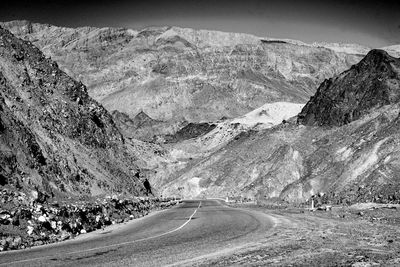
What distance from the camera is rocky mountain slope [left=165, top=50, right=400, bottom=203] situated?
60188 mm

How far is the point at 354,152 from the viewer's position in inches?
2857

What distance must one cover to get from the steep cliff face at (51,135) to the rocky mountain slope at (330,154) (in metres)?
25.3

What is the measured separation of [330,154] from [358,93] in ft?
107

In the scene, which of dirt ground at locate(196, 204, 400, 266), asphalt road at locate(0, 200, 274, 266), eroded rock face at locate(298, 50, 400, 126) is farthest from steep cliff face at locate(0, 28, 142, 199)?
eroded rock face at locate(298, 50, 400, 126)

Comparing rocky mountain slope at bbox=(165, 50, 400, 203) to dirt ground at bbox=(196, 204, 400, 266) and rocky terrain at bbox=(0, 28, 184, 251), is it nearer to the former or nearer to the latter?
rocky terrain at bbox=(0, 28, 184, 251)

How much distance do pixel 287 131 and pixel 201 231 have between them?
107 meters

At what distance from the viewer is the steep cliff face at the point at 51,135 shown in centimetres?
2862

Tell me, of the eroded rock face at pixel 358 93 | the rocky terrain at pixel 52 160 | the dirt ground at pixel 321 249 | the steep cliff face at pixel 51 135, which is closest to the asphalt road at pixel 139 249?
the dirt ground at pixel 321 249

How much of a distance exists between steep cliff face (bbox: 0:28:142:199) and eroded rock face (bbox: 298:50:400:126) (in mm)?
60101

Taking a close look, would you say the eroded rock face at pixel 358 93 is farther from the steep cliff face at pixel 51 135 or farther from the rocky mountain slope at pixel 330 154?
the steep cliff face at pixel 51 135

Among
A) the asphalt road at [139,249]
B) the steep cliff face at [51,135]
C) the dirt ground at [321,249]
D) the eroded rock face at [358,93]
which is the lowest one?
the dirt ground at [321,249]

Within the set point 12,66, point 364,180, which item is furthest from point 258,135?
point 12,66

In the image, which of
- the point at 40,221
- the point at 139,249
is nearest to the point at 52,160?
the point at 40,221

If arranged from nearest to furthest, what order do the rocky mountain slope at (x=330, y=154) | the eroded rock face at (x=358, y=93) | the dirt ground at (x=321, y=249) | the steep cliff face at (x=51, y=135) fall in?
the dirt ground at (x=321, y=249), the steep cliff face at (x=51, y=135), the rocky mountain slope at (x=330, y=154), the eroded rock face at (x=358, y=93)
